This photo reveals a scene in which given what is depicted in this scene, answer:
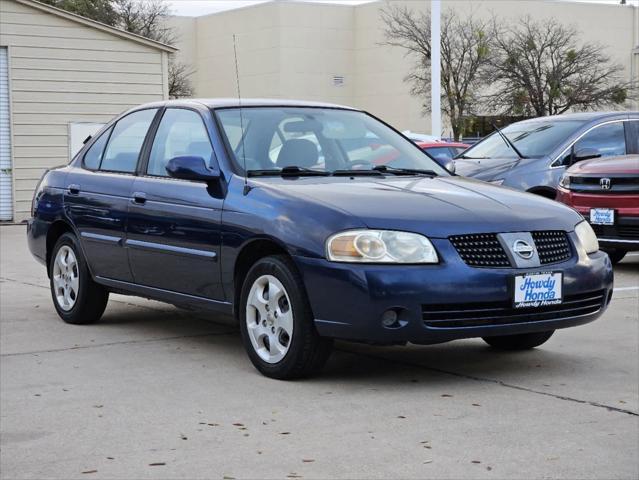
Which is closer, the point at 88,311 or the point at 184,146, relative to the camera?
the point at 184,146

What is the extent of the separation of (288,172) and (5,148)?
52.7 feet

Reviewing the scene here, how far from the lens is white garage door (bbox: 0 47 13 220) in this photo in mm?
21578

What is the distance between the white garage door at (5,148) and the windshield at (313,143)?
15234mm

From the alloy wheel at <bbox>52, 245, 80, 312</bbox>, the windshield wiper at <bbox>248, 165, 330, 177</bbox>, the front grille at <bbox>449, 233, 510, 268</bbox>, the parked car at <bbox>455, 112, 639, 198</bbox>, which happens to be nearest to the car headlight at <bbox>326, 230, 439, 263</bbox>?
the front grille at <bbox>449, 233, 510, 268</bbox>

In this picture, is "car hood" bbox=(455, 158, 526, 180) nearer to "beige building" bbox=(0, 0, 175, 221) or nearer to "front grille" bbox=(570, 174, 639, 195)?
"front grille" bbox=(570, 174, 639, 195)

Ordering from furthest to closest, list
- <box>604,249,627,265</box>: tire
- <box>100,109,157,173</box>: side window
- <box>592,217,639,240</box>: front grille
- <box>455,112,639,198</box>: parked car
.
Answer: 1. <box>455,112,639,198</box>: parked car
2. <box>604,249,627,265</box>: tire
3. <box>592,217,639,240</box>: front grille
4. <box>100,109,157,173</box>: side window

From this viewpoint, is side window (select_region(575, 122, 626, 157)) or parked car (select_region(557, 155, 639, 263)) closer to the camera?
parked car (select_region(557, 155, 639, 263))

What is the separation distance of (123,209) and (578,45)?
4875cm

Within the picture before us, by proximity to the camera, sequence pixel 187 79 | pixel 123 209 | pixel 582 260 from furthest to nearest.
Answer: pixel 187 79, pixel 123 209, pixel 582 260

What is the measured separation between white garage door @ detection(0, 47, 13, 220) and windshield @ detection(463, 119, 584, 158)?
10.9 m

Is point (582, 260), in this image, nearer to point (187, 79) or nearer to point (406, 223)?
point (406, 223)

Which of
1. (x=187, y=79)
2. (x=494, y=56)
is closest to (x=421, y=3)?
(x=494, y=56)

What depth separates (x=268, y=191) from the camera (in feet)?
20.9

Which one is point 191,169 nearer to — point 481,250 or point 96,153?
point 481,250
